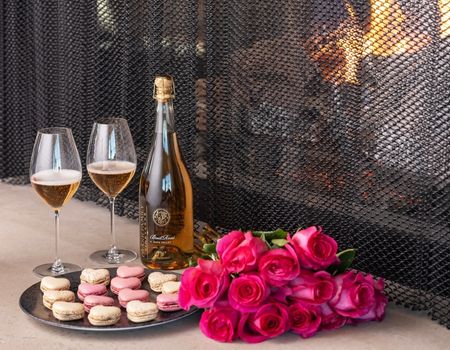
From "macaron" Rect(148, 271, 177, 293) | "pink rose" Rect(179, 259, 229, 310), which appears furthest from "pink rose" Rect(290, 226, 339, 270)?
"macaron" Rect(148, 271, 177, 293)

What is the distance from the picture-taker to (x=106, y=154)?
1362 millimetres

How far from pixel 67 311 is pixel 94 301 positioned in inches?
1.7

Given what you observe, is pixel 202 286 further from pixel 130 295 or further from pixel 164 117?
pixel 164 117

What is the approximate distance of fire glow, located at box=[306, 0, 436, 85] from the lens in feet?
4.00

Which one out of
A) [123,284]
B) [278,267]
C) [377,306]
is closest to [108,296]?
[123,284]

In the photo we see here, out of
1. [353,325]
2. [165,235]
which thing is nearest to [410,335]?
[353,325]

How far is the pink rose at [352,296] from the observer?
44.1 inches

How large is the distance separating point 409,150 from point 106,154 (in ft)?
1.50

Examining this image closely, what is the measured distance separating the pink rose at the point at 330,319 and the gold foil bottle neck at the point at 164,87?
1.33 ft

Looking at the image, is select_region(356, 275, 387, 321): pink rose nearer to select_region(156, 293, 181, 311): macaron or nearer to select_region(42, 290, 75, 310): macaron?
select_region(156, 293, 181, 311): macaron

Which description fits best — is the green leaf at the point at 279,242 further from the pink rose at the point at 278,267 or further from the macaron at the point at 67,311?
the macaron at the point at 67,311

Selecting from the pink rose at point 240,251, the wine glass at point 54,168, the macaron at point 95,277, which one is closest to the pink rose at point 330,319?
the pink rose at point 240,251

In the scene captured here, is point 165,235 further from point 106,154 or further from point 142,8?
point 142,8

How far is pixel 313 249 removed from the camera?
3.67 feet
